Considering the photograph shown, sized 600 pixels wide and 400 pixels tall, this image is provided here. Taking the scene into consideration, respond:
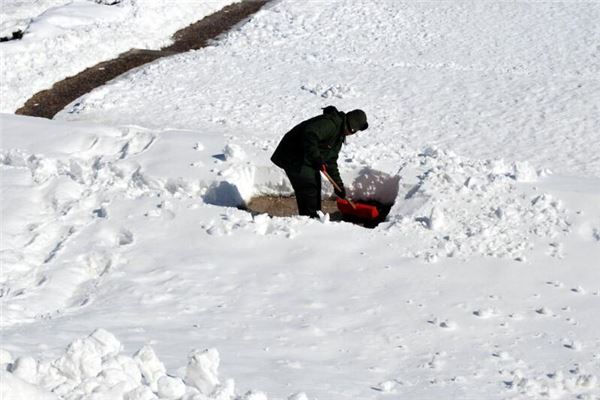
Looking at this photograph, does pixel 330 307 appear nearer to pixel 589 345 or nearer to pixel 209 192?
pixel 589 345

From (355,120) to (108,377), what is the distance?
4768 mm

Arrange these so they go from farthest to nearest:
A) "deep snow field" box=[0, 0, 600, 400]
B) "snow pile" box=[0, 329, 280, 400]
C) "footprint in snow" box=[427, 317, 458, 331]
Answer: "footprint in snow" box=[427, 317, 458, 331], "deep snow field" box=[0, 0, 600, 400], "snow pile" box=[0, 329, 280, 400]

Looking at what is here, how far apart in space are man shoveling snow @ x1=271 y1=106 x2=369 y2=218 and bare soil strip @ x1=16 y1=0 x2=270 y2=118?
685 cm

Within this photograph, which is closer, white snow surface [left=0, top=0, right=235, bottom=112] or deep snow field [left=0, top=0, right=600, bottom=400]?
deep snow field [left=0, top=0, right=600, bottom=400]

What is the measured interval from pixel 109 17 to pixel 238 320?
12.5 metres

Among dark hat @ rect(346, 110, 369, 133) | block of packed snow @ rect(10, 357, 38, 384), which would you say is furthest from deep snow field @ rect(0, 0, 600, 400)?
dark hat @ rect(346, 110, 369, 133)

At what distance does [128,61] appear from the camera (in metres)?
16.9

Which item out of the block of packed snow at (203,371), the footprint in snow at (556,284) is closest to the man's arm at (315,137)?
the footprint in snow at (556,284)

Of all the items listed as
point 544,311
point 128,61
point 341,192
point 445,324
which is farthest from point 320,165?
point 128,61

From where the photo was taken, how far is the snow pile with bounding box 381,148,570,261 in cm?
847

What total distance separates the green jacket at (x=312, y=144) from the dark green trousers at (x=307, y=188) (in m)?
0.02

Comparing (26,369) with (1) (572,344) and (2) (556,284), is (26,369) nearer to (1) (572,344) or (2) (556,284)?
(1) (572,344)

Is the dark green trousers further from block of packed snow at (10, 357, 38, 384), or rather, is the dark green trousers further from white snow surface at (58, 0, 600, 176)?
block of packed snow at (10, 357, 38, 384)

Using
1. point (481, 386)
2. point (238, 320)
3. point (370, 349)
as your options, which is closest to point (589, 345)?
point (481, 386)
